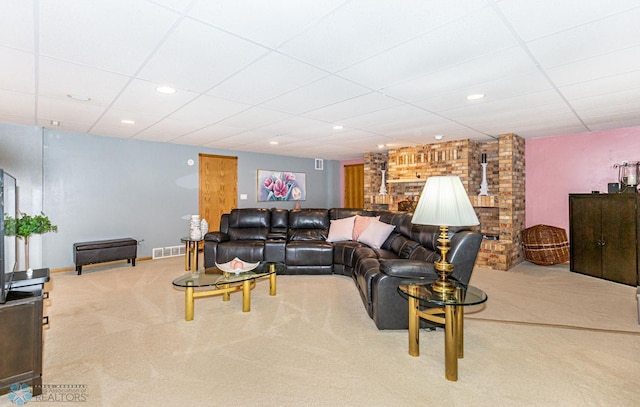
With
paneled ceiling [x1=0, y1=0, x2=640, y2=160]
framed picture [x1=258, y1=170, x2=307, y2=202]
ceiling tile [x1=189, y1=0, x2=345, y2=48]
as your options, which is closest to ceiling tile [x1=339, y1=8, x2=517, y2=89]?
paneled ceiling [x1=0, y1=0, x2=640, y2=160]

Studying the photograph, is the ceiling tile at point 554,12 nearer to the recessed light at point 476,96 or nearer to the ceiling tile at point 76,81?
the recessed light at point 476,96

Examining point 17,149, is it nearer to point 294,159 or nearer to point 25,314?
point 25,314

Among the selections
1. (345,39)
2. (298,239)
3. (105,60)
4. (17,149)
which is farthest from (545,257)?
(17,149)

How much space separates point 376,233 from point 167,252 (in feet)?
13.2

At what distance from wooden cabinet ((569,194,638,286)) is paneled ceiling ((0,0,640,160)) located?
1.09 m

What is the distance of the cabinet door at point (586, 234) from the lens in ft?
14.8

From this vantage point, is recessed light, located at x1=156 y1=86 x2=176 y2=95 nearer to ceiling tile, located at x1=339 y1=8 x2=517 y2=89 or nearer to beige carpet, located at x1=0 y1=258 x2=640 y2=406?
ceiling tile, located at x1=339 y1=8 x2=517 y2=89

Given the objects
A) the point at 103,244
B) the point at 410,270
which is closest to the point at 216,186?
the point at 103,244

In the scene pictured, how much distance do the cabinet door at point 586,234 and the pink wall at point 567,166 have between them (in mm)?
473

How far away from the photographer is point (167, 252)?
610cm

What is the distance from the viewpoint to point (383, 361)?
227 cm

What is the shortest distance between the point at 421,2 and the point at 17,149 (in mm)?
5587

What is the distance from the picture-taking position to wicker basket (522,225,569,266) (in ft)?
16.9

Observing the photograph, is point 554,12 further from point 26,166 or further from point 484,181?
point 26,166
